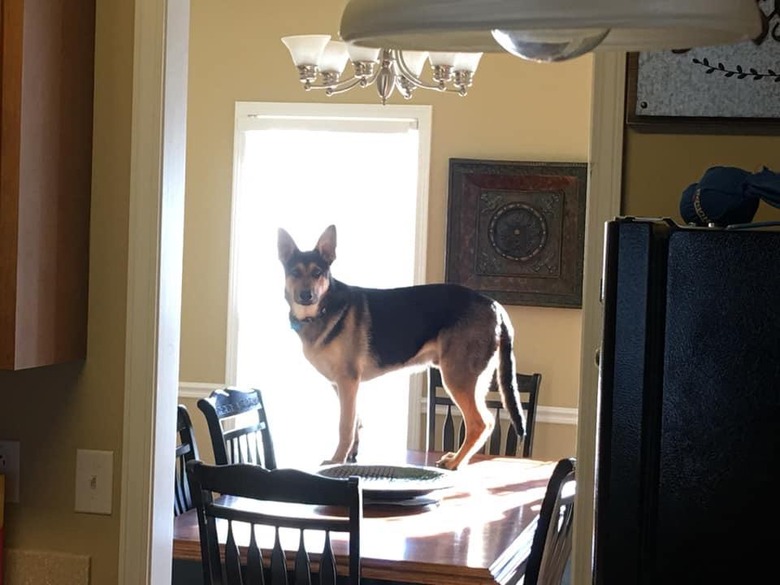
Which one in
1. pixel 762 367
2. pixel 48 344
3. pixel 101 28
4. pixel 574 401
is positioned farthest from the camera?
pixel 574 401

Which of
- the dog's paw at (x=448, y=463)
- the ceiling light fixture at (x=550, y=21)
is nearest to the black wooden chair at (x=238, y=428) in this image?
the dog's paw at (x=448, y=463)

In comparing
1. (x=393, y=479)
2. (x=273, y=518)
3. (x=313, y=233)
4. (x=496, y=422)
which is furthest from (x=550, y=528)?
(x=313, y=233)

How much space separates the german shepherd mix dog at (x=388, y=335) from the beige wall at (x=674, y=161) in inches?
80.5

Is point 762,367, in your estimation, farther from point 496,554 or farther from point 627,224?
point 496,554

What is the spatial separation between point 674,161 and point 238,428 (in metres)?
2.40

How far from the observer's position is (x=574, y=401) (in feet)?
16.1

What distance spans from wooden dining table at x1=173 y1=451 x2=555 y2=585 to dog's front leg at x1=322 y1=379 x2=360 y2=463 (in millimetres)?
372

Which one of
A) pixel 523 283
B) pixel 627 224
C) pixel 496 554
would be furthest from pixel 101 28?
pixel 523 283

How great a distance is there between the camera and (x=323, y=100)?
5.11m

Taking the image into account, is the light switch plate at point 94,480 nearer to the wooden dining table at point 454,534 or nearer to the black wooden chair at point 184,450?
the wooden dining table at point 454,534

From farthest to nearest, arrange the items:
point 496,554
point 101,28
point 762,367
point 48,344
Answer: point 496,554
point 101,28
point 48,344
point 762,367

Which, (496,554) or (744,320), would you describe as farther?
(496,554)

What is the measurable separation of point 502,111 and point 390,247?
798 millimetres

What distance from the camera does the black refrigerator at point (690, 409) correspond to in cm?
102
